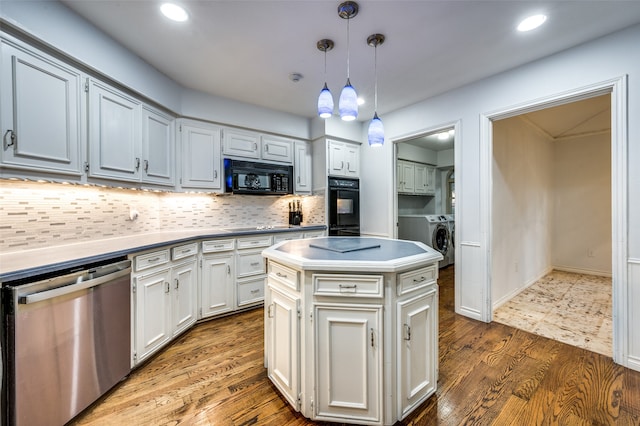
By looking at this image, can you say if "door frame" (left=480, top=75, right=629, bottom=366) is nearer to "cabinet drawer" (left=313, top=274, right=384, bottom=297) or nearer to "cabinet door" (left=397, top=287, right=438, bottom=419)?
"cabinet door" (left=397, top=287, right=438, bottom=419)

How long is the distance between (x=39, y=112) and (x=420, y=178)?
5518 millimetres

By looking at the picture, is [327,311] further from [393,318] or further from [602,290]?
[602,290]

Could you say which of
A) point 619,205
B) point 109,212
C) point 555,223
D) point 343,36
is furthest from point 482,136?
point 109,212

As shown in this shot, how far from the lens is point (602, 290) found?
361 centimetres

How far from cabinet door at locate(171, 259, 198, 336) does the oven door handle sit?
64 centimetres

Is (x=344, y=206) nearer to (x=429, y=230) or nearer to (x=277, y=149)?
(x=277, y=149)

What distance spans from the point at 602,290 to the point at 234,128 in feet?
18.1

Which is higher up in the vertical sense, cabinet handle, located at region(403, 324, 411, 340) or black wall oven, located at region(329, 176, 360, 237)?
black wall oven, located at region(329, 176, 360, 237)

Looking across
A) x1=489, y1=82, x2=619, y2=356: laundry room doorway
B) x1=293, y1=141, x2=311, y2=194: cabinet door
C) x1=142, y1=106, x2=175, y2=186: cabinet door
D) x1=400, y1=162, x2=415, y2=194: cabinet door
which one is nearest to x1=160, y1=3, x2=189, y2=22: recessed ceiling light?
x1=142, y1=106, x2=175, y2=186: cabinet door

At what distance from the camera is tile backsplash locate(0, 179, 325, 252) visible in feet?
5.79

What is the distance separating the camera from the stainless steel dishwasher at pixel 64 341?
4.01 ft

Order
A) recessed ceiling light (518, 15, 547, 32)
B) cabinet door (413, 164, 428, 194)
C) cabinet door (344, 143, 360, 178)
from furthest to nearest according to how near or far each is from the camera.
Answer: cabinet door (413, 164, 428, 194) < cabinet door (344, 143, 360, 178) < recessed ceiling light (518, 15, 547, 32)

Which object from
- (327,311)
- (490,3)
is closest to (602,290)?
(490,3)

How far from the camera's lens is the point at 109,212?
2379mm
